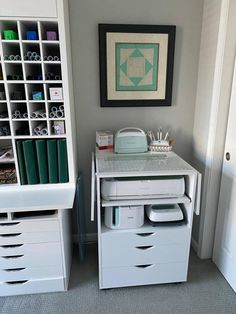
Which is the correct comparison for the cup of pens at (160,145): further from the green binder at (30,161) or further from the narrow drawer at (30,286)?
the narrow drawer at (30,286)

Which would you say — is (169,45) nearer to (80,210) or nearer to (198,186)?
(198,186)

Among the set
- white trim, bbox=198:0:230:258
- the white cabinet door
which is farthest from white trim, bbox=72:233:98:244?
the white cabinet door

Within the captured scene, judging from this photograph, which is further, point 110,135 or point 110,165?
point 110,135

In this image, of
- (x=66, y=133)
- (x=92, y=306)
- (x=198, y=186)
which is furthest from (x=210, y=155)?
(x=92, y=306)

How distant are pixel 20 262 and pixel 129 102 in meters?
1.44

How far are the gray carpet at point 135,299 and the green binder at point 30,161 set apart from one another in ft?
2.77

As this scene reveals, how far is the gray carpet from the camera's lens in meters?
1.53

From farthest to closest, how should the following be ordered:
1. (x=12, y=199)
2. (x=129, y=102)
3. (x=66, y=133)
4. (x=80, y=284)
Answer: (x=129, y=102), (x=80, y=284), (x=66, y=133), (x=12, y=199)

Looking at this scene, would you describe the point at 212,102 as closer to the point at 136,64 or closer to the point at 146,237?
the point at 136,64

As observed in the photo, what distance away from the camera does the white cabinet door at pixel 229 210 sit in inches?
63.5

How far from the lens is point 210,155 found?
1.74 metres

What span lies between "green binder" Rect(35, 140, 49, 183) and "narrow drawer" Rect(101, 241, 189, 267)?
66 cm

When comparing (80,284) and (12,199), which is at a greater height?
(12,199)

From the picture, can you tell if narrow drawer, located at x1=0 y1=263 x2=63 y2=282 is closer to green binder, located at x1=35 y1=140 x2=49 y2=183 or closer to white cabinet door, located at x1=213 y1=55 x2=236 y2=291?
green binder, located at x1=35 y1=140 x2=49 y2=183
